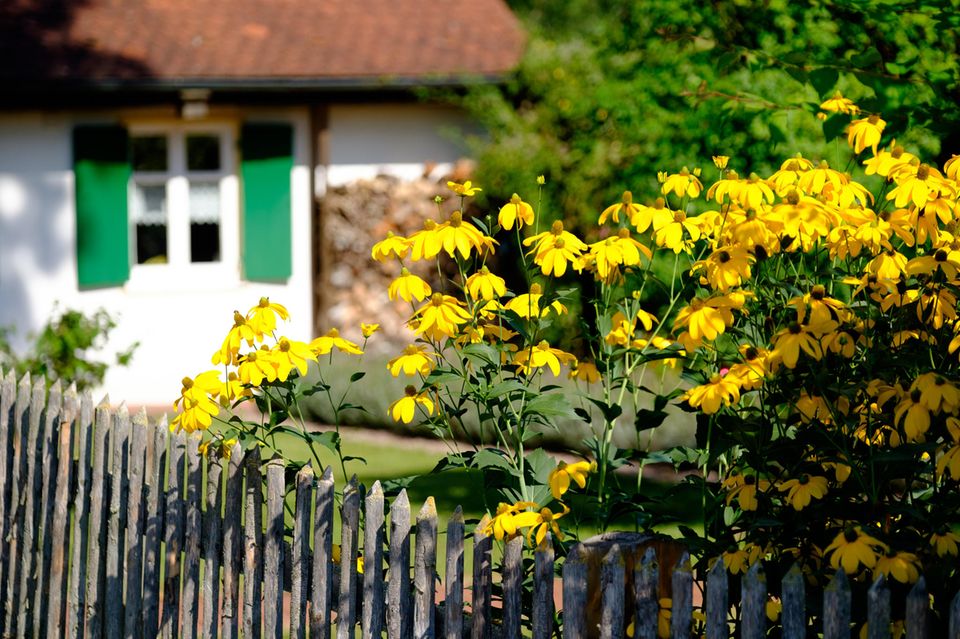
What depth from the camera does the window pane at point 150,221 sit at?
451 inches

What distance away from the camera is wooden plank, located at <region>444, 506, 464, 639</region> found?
9.98 ft

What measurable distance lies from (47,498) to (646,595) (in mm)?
2642

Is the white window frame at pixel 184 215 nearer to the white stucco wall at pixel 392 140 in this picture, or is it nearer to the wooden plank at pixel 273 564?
the white stucco wall at pixel 392 140

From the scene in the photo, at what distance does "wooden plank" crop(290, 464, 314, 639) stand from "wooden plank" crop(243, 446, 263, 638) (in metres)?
0.15

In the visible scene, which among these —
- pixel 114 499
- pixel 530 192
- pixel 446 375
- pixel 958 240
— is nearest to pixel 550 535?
pixel 446 375

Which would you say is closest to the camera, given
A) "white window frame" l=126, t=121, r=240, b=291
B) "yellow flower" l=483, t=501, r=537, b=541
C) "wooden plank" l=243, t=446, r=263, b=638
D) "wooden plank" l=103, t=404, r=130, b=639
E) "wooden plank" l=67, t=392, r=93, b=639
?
"yellow flower" l=483, t=501, r=537, b=541

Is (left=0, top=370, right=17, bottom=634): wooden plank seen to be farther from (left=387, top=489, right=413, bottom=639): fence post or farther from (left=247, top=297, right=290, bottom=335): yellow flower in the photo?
(left=387, top=489, right=413, bottom=639): fence post

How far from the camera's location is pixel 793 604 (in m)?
2.54

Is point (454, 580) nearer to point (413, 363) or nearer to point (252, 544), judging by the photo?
point (413, 363)

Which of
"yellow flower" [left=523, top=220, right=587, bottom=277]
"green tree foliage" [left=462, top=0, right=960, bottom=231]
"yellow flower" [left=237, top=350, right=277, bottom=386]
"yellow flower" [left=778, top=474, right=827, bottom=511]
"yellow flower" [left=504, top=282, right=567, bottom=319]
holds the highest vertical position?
"green tree foliage" [left=462, top=0, right=960, bottom=231]

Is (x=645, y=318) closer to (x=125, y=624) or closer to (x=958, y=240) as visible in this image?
(x=958, y=240)

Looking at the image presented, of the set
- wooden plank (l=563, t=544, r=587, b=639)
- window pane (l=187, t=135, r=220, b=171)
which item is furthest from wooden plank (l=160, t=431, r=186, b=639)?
window pane (l=187, t=135, r=220, b=171)

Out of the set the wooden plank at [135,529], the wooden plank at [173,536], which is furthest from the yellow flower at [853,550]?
the wooden plank at [135,529]

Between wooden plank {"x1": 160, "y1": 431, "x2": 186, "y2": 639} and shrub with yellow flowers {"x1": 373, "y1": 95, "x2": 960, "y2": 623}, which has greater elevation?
shrub with yellow flowers {"x1": 373, "y1": 95, "x2": 960, "y2": 623}
